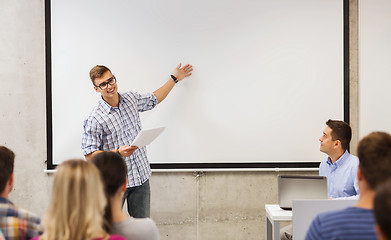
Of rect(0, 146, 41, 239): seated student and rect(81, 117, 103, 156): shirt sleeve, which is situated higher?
rect(81, 117, 103, 156): shirt sleeve

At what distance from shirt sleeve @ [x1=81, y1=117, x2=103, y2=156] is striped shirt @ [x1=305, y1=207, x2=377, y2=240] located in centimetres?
226

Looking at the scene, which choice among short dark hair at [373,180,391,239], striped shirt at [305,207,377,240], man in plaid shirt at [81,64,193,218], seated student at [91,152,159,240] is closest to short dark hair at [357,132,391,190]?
striped shirt at [305,207,377,240]

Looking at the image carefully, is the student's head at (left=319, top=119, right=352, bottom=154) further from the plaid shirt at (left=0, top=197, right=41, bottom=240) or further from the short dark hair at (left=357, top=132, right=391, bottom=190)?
the plaid shirt at (left=0, top=197, right=41, bottom=240)

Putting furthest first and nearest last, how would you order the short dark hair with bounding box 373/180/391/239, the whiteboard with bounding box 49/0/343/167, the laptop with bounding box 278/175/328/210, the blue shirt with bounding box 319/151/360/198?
the whiteboard with bounding box 49/0/343/167, the blue shirt with bounding box 319/151/360/198, the laptop with bounding box 278/175/328/210, the short dark hair with bounding box 373/180/391/239

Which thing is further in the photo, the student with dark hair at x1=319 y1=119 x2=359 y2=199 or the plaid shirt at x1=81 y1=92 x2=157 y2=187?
the plaid shirt at x1=81 y1=92 x2=157 y2=187

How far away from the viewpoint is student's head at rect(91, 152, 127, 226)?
5.71 ft

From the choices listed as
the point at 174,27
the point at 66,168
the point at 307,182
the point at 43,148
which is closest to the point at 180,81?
the point at 174,27

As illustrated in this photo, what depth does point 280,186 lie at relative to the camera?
2.84 metres

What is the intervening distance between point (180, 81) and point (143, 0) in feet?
2.65

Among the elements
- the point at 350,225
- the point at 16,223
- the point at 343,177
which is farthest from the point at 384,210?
the point at 343,177

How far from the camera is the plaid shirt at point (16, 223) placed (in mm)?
1653

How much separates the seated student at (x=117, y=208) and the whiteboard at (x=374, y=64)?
2.96 m

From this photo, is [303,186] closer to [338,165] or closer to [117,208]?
[338,165]

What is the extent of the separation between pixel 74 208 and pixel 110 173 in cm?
37
